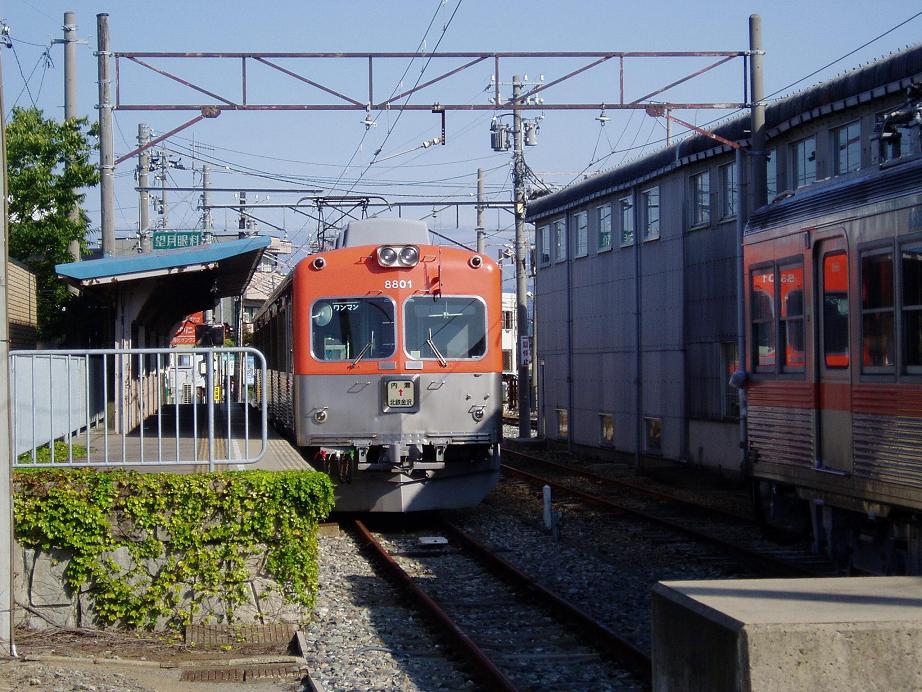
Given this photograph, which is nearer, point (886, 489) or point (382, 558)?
point (886, 489)

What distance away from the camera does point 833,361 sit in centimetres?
938

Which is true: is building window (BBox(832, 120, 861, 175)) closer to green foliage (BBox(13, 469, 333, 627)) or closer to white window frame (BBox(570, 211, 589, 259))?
white window frame (BBox(570, 211, 589, 259))

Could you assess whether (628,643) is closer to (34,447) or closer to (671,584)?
(671,584)

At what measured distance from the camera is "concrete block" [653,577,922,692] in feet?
Result: 16.5

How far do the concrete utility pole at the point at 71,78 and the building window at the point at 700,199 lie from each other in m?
10.4

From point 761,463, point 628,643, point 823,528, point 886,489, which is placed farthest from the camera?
point 761,463

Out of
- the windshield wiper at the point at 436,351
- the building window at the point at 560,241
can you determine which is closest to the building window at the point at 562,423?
the building window at the point at 560,241

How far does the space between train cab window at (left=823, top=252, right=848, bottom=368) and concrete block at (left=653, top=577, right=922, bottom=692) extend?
3788mm

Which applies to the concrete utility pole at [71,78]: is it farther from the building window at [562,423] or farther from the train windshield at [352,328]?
the building window at [562,423]

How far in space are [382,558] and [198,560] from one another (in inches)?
153

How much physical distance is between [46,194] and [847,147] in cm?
1193

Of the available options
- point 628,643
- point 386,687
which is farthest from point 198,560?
point 628,643

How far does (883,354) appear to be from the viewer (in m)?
8.55

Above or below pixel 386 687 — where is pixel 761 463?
above
